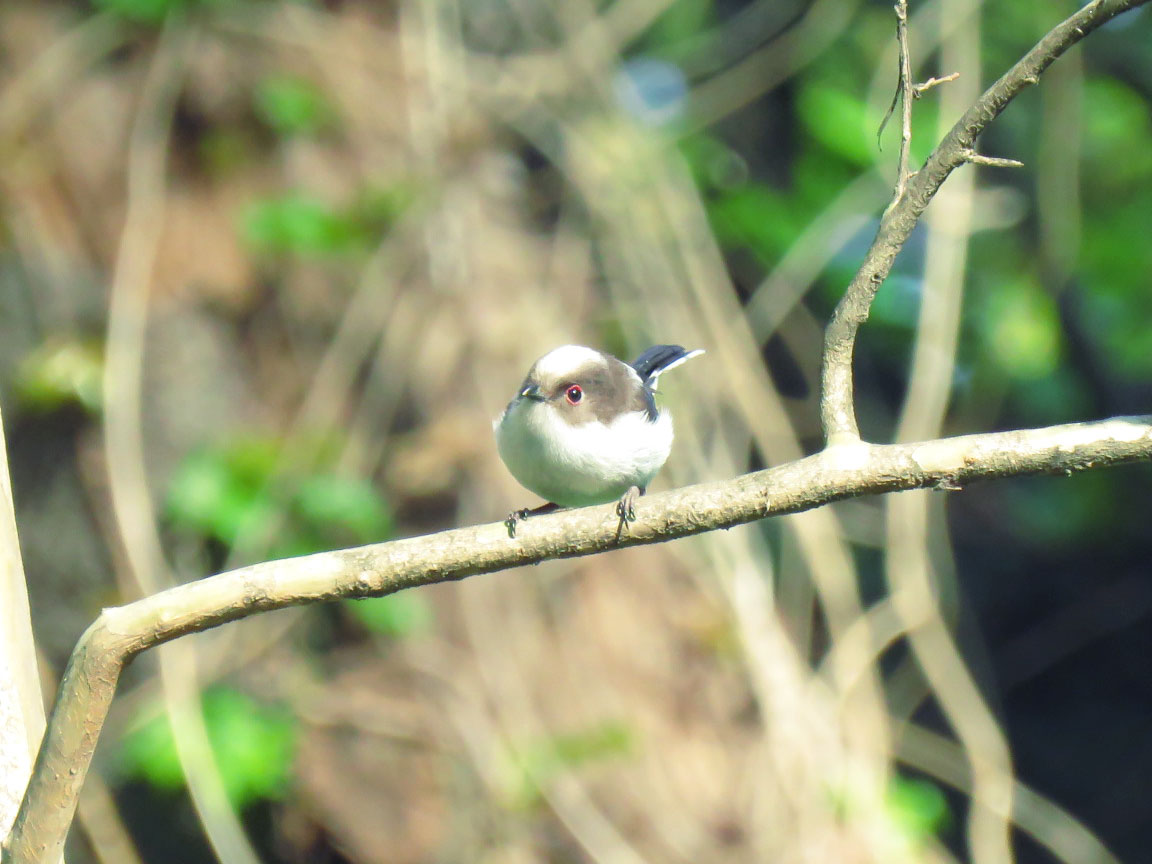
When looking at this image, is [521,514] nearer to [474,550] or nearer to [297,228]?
[474,550]

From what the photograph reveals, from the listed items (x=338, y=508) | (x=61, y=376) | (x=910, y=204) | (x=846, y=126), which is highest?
(x=846, y=126)

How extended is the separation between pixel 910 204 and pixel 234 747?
9.37 ft

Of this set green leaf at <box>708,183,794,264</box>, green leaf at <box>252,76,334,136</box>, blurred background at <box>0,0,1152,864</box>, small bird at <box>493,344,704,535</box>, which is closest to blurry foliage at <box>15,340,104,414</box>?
blurred background at <box>0,0,1152,864</box>

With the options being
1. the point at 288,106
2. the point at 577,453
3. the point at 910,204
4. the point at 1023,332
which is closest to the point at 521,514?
the point at 577,453

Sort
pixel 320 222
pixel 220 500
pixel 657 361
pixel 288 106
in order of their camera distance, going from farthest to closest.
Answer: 1. pixel 288 106
2. pixel 320 222
3. pixel 220 500
4. pixel 657 361

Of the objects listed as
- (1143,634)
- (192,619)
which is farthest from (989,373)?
(192,619)

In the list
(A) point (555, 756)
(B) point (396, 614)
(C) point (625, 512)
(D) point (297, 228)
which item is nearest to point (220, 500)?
(B) point (396, 614)

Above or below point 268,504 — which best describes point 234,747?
below

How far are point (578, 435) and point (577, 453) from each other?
51 millimetres

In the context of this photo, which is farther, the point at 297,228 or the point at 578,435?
the point at 297,228

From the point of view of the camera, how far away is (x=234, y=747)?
12.5 ft

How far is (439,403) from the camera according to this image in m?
4.25

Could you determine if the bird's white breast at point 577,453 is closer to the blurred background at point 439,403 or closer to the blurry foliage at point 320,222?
the blurred background at point 439,403

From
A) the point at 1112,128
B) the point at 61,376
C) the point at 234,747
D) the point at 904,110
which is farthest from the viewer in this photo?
the point at 1112,128
